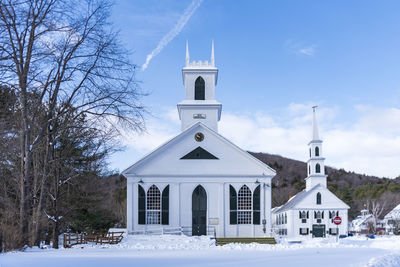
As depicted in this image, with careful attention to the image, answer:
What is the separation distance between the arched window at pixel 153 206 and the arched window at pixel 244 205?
579 centimetres

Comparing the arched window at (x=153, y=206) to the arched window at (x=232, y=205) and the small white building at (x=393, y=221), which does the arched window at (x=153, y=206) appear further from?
the small white building at (x=393, y=221)

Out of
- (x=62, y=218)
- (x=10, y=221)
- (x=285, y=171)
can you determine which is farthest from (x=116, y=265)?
(x=285, y=171)

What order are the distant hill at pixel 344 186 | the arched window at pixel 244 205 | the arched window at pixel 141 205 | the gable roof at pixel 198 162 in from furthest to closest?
the distant hill at pixel 344 186 → the gable roof at pixel 198 162 → the arched window at pixel 244 205 → the arched window at pixel 141 205

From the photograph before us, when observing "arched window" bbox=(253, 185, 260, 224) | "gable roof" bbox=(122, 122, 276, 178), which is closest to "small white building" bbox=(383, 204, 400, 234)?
"arched window" bbox=(253, 185, 260, 224)

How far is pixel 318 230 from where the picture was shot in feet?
177

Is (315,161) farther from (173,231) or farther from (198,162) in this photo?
(173,231)

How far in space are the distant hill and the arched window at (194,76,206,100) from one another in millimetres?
47081

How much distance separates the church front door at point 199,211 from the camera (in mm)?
31375

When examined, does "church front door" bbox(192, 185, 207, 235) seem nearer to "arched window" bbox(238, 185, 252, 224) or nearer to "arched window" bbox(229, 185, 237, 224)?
"arched window" bbox(229, 185, 237, 224)

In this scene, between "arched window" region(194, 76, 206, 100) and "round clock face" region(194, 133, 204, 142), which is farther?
"arched window" region(194, 76, 206, 100)

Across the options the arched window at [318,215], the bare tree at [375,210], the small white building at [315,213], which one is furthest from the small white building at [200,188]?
the bare tree at [375,210]

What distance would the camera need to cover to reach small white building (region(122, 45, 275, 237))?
103 ft

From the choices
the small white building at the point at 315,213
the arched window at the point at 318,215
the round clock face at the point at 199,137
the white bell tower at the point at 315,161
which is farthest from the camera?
the white bell tower at the point at 315,161

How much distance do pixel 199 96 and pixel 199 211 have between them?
10.4m
